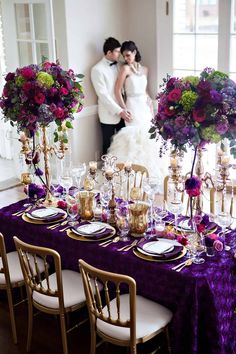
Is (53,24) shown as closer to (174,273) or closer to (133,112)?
(133,112)

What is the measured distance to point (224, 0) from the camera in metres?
5.48


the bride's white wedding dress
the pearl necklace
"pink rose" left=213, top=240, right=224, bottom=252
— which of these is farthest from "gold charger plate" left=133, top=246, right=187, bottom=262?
the pearl necklace

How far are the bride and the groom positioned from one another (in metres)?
0.08

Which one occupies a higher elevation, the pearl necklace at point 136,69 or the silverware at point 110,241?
the pearl necklace at point 136,69

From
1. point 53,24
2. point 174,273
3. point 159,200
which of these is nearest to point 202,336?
point 174,273

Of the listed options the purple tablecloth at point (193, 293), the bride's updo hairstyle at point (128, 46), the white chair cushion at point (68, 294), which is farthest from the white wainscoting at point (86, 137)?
the purple tablecloth at point (193, 293)

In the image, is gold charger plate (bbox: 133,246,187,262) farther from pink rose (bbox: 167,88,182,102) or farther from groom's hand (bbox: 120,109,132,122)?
groom's hand (bbox: 120,109,132,122)

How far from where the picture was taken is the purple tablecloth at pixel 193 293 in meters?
2.65

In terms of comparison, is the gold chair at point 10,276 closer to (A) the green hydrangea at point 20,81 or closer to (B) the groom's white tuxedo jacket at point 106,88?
(A) the green hydrangea at point 20,81

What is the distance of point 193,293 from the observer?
2629 mm

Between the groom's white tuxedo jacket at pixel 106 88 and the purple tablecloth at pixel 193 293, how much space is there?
326cm

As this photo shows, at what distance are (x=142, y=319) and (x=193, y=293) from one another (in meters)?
0.31

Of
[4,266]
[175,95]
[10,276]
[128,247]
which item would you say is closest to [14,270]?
[10,276]

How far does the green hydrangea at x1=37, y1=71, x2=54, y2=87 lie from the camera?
134 inches
